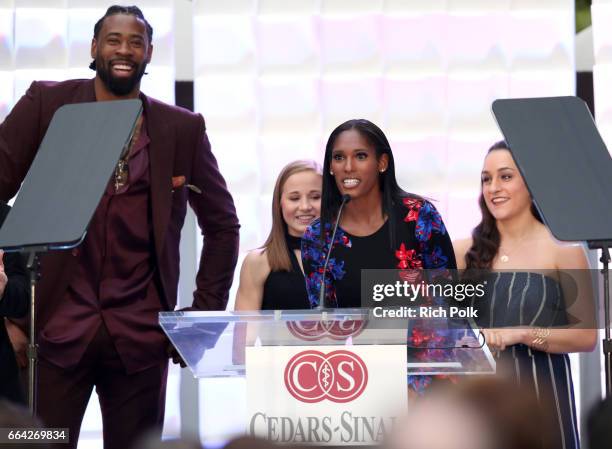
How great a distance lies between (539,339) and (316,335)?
1512 mm

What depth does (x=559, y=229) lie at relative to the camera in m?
2.80

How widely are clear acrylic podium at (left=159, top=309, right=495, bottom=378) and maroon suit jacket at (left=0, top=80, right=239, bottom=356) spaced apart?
831 mm

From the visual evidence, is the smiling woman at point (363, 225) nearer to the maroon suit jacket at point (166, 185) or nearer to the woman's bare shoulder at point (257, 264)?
the maroon suit jacket at point (166, 185)

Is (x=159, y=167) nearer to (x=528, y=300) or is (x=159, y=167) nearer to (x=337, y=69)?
(x=528, y=300)

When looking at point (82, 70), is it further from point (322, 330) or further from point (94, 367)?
point (322, 330)

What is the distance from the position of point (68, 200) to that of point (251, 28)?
8.02 ft

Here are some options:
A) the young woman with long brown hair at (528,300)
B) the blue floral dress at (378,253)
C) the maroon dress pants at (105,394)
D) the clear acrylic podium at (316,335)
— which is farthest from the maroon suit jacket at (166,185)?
the young woman with long brown hair at (528,300)

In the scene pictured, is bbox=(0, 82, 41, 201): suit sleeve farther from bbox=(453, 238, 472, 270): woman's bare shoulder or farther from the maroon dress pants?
bbox=(453, 238, 472, 270): woman's bare shoulder

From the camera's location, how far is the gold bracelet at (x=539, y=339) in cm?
383

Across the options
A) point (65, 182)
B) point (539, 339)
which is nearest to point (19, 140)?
point (65, 182)

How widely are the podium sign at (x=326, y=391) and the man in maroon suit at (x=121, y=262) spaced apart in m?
1.08

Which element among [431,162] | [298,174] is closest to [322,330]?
[298,174]

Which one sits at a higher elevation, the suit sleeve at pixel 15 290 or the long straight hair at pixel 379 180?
the long straight hair at pixel 379 180
